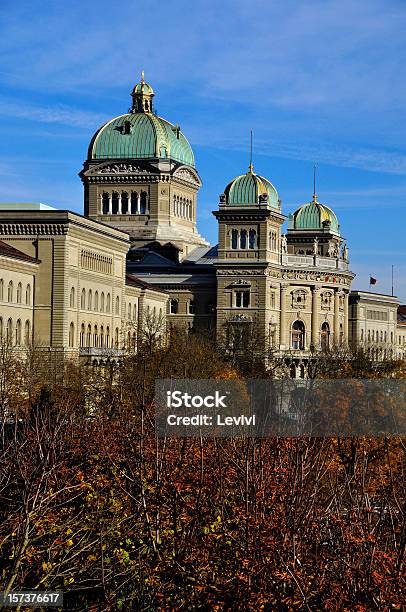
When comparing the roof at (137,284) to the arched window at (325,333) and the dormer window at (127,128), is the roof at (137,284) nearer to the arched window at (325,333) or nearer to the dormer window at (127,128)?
the dormer window at (127,128)

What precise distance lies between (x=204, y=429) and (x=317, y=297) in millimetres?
129877

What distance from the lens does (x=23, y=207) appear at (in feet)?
415

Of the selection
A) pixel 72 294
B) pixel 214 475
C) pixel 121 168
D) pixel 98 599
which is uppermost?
pixel 121 168

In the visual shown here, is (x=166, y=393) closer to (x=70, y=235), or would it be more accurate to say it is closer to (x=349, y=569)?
(x=349, y=569)

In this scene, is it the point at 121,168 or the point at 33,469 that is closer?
the point at 33,469

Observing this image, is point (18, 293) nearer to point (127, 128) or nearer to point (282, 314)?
point (282, 314)

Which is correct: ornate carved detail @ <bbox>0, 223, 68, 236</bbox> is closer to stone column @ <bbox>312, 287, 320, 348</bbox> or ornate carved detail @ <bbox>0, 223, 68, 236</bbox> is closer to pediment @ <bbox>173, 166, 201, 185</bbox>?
pediment @ <bbox>173, 166, 201, 185</bbox>

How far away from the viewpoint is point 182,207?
187500mm

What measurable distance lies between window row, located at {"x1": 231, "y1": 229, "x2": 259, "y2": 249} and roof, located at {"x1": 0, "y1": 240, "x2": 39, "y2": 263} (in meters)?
52.9

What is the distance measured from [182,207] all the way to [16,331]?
72.8 m

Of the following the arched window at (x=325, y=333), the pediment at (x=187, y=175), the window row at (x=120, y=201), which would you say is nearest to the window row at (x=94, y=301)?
the window row at (x=120, y=201)

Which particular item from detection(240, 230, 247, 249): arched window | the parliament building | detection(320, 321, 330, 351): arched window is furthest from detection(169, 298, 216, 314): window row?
detection(320, 321, 330, 351): arched window

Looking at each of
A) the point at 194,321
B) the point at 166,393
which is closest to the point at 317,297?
the point at 194,321

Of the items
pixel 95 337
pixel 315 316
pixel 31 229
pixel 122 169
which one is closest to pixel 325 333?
pixel 315 316
